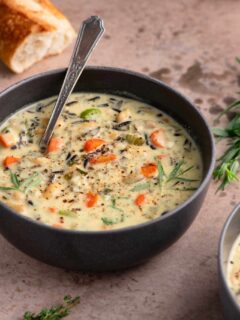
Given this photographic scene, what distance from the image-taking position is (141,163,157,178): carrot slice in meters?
3.13

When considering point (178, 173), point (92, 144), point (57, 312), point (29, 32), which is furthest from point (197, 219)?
point (29, 32)

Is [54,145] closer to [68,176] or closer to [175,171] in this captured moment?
[68,176]

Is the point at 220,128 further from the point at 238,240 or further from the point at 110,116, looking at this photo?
the point at 238,240

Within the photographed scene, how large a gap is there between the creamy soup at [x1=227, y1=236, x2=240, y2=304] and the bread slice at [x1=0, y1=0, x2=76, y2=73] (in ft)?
6.17

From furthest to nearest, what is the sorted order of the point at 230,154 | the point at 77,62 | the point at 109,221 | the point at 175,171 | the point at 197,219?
the point at 230,154
the point at 77,62
the point at 197,219
the point at 175,171
the point at 109,221

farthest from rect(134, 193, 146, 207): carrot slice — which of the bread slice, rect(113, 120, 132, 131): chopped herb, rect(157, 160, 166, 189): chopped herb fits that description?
the bread slice

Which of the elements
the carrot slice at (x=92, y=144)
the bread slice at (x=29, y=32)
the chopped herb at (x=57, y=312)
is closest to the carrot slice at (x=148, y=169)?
the carrot slice at (x=92, y=144)

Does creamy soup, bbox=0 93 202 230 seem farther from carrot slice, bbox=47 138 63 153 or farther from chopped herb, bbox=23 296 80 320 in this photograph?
chopped herb, bbox=23 296 80 320

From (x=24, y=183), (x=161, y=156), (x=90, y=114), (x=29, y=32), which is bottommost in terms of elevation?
(x=24, y=183)

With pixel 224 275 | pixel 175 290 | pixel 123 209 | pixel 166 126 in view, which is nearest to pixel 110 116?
pixel 166 126

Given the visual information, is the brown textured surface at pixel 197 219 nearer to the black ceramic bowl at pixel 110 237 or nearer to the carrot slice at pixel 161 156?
the black ceramic bowl at pixel 110 237

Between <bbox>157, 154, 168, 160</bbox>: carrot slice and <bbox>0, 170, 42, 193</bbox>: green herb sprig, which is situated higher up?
<bbox>157, 154, 168, 160</bbox>: carrot slice

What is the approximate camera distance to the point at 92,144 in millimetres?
3273

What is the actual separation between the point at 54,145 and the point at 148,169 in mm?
442
